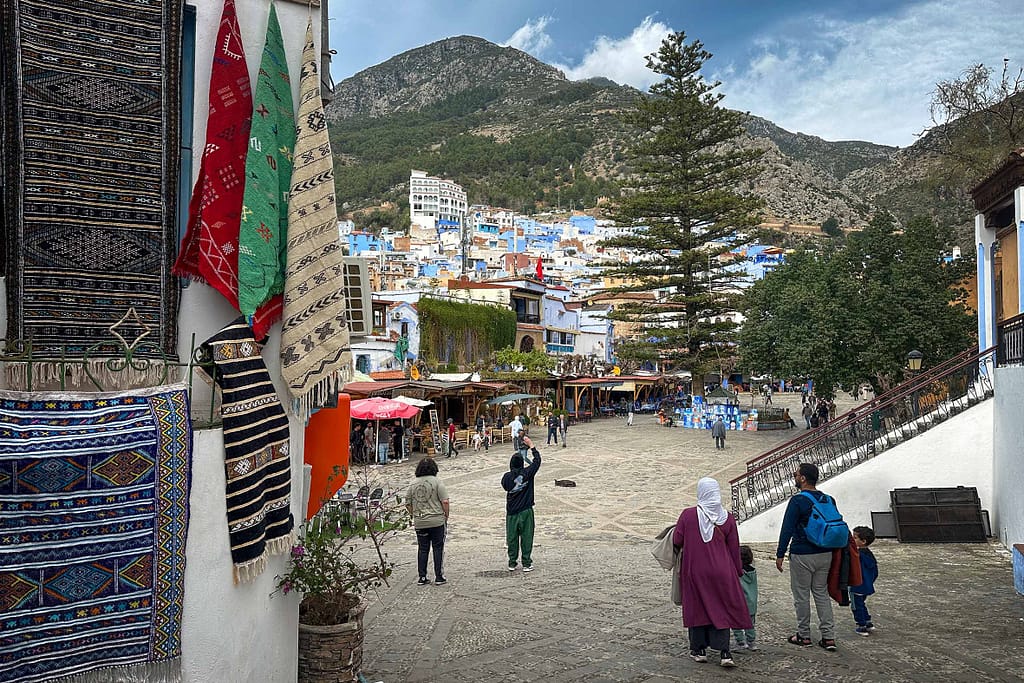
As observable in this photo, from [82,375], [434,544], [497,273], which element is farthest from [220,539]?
[497,273]

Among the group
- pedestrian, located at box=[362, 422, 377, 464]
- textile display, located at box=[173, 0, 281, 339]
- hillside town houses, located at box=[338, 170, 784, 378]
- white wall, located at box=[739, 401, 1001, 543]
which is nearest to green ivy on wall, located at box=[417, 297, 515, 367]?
hillside town houses, located at box=[338, 170, 784, 378]

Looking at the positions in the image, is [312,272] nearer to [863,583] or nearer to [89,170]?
[89,170]

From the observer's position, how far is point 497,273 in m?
63.0

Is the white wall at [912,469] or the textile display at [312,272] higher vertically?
the textile display at [312,272]

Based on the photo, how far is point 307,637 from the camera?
4.84 m

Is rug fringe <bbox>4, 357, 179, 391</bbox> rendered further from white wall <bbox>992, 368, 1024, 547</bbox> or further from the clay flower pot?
white wall <bbox>992, 368, 1024, 547</bbox>

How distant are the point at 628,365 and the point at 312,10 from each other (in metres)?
46.1

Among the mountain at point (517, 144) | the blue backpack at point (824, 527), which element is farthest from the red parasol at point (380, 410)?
the mountain at point (517, 144)

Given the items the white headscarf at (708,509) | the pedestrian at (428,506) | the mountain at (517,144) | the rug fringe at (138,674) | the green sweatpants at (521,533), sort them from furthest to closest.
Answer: the mountain at (517,144)
the green sweatpants at (521,533)
the pedestrian at (428,506)
the white headscarf at (708,509)
the rug fringe at (138,674)

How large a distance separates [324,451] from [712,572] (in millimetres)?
2795

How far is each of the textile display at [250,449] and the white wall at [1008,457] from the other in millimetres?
8708

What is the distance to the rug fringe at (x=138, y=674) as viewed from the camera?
3.62 metres

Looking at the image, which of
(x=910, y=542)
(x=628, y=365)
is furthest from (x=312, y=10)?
(x=628, y=365)

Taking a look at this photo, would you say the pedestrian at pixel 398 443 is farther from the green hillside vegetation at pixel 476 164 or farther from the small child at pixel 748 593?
the green hillside vegetation at pixel 476 164
